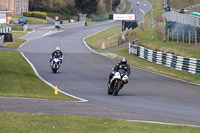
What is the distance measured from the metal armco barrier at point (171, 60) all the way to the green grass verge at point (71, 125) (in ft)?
73.3

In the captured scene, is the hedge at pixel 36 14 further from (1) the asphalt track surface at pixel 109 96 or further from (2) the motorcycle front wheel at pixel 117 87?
(2) the motorcycle front wheel at pixel 117 87

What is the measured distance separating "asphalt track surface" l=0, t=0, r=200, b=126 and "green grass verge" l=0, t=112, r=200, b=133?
48.7 inches

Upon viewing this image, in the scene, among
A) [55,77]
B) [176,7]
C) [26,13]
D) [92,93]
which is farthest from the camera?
[26,13]

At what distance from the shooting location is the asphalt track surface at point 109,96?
14.6 metres

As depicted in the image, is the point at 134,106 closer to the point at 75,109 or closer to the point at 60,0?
the point at 75,109

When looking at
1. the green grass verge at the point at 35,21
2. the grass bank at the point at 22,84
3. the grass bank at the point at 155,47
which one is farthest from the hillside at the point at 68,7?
the grass bank at the point at 22,84

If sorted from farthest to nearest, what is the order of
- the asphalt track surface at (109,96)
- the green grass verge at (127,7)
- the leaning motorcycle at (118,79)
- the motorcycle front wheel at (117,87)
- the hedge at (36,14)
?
the green grass verge at (127,7), the hedge at (36,14), the motorcycle front wheel at (117,87), the leaning motorcycle at (118,79), the asphalt track surface at (109,96)

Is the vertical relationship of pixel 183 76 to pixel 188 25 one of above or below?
below

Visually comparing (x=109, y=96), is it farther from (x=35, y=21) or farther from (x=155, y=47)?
(x=35, y=21)

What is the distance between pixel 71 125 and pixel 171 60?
28075 mm

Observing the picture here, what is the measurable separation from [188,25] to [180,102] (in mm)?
28082

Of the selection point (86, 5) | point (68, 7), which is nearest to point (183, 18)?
point (68, 7)

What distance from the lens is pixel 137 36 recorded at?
61500 mm

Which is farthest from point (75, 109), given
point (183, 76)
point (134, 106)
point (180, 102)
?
point (183, 76)
